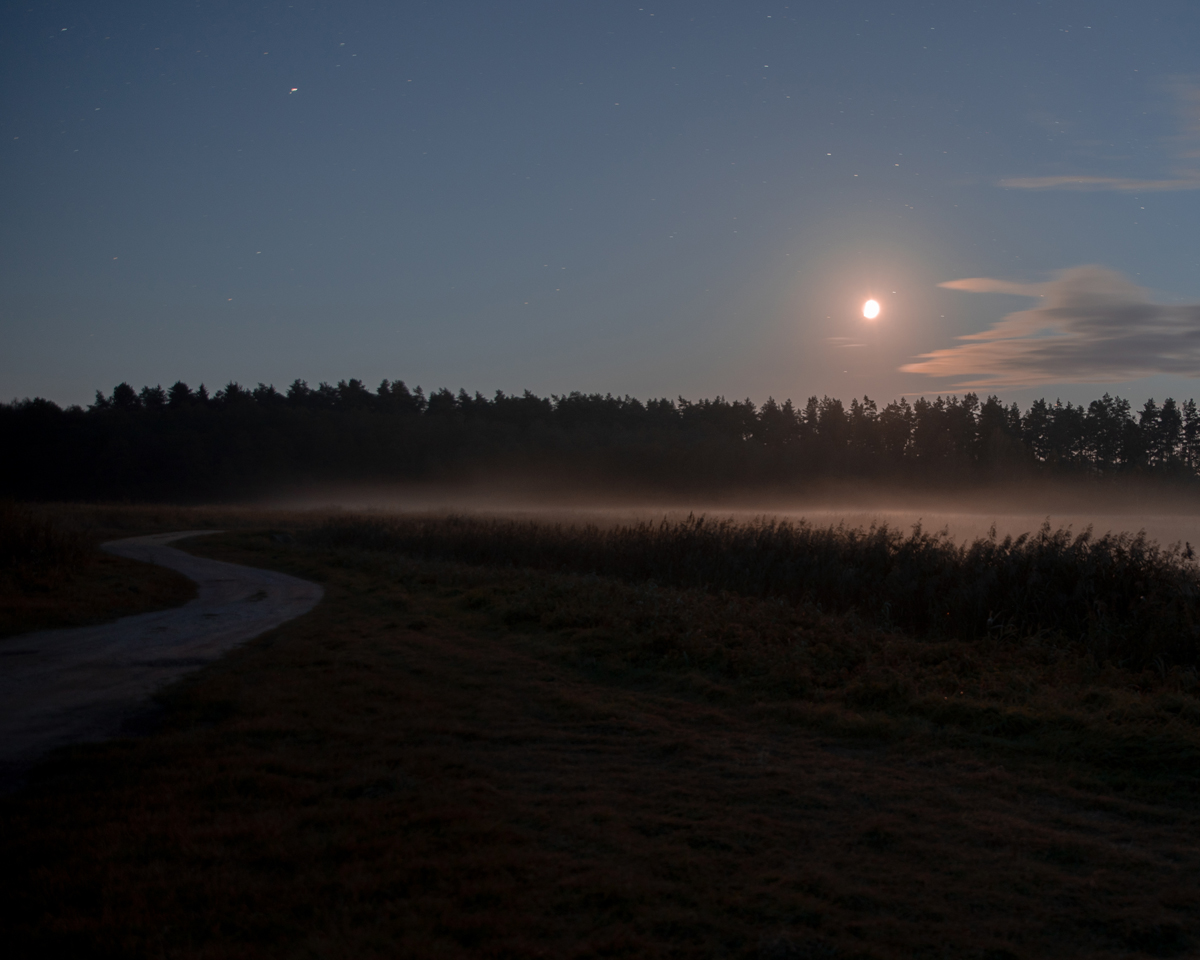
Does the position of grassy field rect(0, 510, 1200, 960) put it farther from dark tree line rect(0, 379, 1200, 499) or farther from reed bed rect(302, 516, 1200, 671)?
dark tree line rect(0, 379, 1200, 499)

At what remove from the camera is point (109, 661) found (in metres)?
9.34

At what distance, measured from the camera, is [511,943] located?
338cm

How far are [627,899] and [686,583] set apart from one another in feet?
44.2

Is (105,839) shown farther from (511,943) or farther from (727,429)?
(727,429)

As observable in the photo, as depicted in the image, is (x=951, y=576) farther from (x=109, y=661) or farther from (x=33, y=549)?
(x=33, y=549)

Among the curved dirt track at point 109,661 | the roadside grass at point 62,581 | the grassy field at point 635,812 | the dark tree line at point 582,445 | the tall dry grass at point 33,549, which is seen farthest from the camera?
the dark tree line at point 582,445

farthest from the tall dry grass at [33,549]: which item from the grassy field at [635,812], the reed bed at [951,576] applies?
the reed bed at [951,576]

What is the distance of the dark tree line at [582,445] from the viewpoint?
252 feet

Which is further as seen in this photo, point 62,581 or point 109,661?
point 62,581

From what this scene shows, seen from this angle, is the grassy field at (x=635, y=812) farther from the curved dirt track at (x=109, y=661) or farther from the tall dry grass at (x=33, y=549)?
the tall dry grass at (x=33, y=549)

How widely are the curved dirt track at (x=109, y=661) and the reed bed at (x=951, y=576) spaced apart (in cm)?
818

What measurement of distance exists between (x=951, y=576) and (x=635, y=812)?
10647 millimetres

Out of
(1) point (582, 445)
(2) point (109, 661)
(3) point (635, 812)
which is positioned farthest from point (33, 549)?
(1) point (582, 445)

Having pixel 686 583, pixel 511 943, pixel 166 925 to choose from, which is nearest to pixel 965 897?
pixel 511 943
